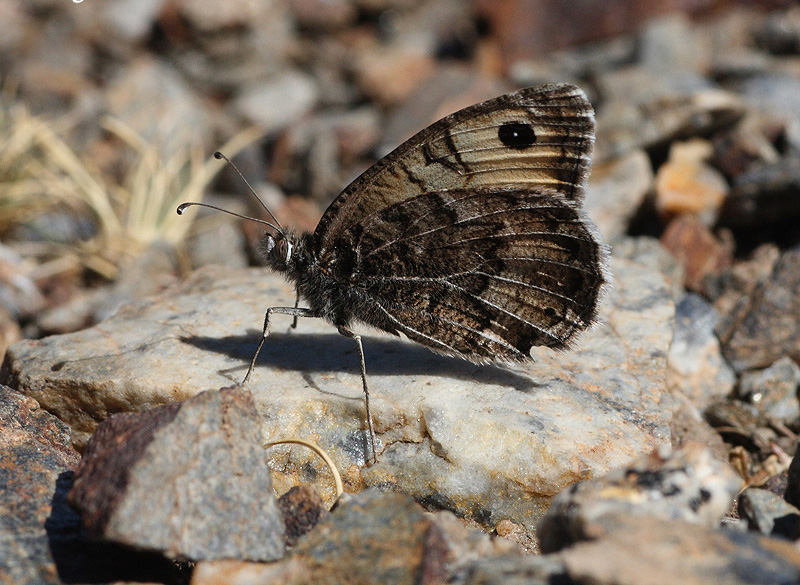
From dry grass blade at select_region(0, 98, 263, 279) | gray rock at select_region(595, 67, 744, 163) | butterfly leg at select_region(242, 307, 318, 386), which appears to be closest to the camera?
butterfly leg at select_region(242, 307, 318, 386)

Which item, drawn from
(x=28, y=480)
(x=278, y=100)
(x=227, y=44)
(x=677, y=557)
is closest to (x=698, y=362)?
(x=677, y=557)

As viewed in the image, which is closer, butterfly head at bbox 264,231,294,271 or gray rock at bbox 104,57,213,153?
butterfly head at bbox 264,231,294,271

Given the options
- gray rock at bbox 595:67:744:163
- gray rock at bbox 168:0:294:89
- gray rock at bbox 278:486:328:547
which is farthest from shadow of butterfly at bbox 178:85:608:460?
gray rock at bbox 168:0:294:89

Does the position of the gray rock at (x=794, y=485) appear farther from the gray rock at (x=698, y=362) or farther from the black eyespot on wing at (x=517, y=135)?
the black eyespot on wing at (x=517, y=135)

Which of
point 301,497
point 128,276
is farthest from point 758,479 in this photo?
point 128,276

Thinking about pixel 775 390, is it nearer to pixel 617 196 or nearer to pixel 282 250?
pixel 617 196

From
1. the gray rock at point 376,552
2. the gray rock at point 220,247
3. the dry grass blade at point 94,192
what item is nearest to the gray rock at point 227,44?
the dry grass blade at point 94,192

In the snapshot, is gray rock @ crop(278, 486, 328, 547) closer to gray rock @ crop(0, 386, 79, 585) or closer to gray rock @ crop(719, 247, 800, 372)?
gray rock @ crop(0, 386, 79, 585)
